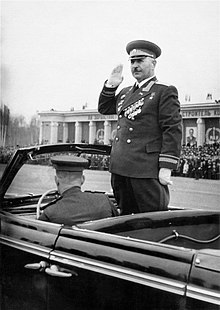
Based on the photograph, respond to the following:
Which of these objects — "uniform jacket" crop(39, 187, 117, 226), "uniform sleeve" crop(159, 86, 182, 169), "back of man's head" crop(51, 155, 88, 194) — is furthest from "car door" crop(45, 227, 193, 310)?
"uniform sleeve" crop(159, 86, 182, 169)

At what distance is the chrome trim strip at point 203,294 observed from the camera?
0.84 m

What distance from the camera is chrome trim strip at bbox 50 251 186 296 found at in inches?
35.7

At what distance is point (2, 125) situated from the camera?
149cm

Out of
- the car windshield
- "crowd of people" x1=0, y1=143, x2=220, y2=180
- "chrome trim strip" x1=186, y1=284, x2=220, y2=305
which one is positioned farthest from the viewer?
the car windshield

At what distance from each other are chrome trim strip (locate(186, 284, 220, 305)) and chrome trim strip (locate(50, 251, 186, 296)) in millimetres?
16

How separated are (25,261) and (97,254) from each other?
0.96 ft

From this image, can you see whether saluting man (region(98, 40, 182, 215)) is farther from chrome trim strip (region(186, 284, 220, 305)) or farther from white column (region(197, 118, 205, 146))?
chrome trim strip (region(186, 284, 220, 305))

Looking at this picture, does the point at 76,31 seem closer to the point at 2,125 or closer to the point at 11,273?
the point at 2,125

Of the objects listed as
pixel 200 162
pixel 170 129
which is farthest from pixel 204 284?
pixel 170 129

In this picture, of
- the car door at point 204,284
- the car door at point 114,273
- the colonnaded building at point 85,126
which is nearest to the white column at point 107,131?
the colonnaded building at point 85,126

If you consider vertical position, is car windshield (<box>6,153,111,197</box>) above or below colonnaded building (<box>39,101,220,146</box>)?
below

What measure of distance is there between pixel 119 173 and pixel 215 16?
0.61 metres

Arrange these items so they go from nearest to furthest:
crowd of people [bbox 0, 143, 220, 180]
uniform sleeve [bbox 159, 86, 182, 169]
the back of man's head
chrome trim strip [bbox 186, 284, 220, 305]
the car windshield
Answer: chrome trim strip [bbox 186, 284, 220, 305], crowd of people [bbox 0, 143, 220, 180], uniform sleeve [bbox 159, 86, 182, 169], the back of man's head, the car windshield

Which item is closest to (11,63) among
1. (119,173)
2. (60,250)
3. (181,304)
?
(119,173)
